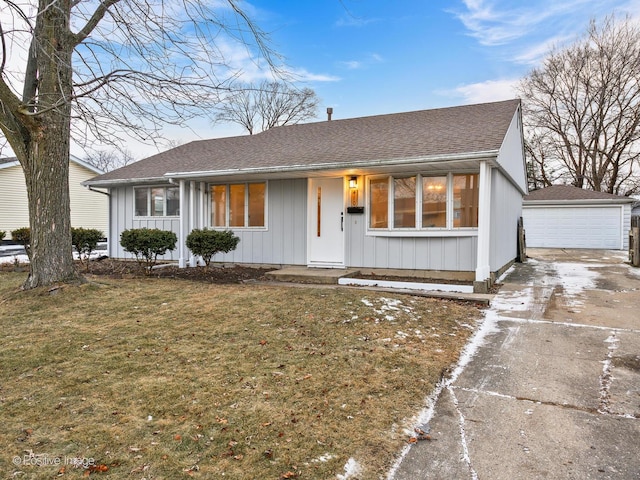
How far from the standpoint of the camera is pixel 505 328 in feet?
15.7

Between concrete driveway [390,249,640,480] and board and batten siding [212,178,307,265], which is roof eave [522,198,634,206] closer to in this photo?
concrete driveway [390,249,640,480]

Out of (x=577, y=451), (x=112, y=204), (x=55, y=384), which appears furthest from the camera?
(x=112, y=204)

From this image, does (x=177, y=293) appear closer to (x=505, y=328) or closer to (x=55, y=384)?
(x=55, y=384)

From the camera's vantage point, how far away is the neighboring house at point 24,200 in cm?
1759

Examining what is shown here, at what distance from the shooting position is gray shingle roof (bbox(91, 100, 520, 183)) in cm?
736

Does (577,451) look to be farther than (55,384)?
No

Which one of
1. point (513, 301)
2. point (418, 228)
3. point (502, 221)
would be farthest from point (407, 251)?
point (502, 221)

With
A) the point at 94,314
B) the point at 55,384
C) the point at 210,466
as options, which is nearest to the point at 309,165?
the point at 94,314

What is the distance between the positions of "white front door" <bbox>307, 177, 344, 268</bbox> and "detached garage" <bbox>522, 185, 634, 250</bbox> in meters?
12.6

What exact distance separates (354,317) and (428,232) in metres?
3.46

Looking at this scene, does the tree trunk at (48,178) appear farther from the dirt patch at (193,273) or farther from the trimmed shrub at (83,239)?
the trimmed shrub at (83,239)

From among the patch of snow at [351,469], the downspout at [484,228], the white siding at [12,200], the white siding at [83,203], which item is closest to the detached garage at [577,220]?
the downspout at [484,228]

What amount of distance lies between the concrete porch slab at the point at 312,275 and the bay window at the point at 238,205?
1872mm

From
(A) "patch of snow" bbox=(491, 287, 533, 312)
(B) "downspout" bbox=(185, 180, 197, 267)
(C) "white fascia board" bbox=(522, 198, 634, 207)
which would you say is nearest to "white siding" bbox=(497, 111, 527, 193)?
(A) "patch of snow" bbox=(491, 287, 533, 312)
